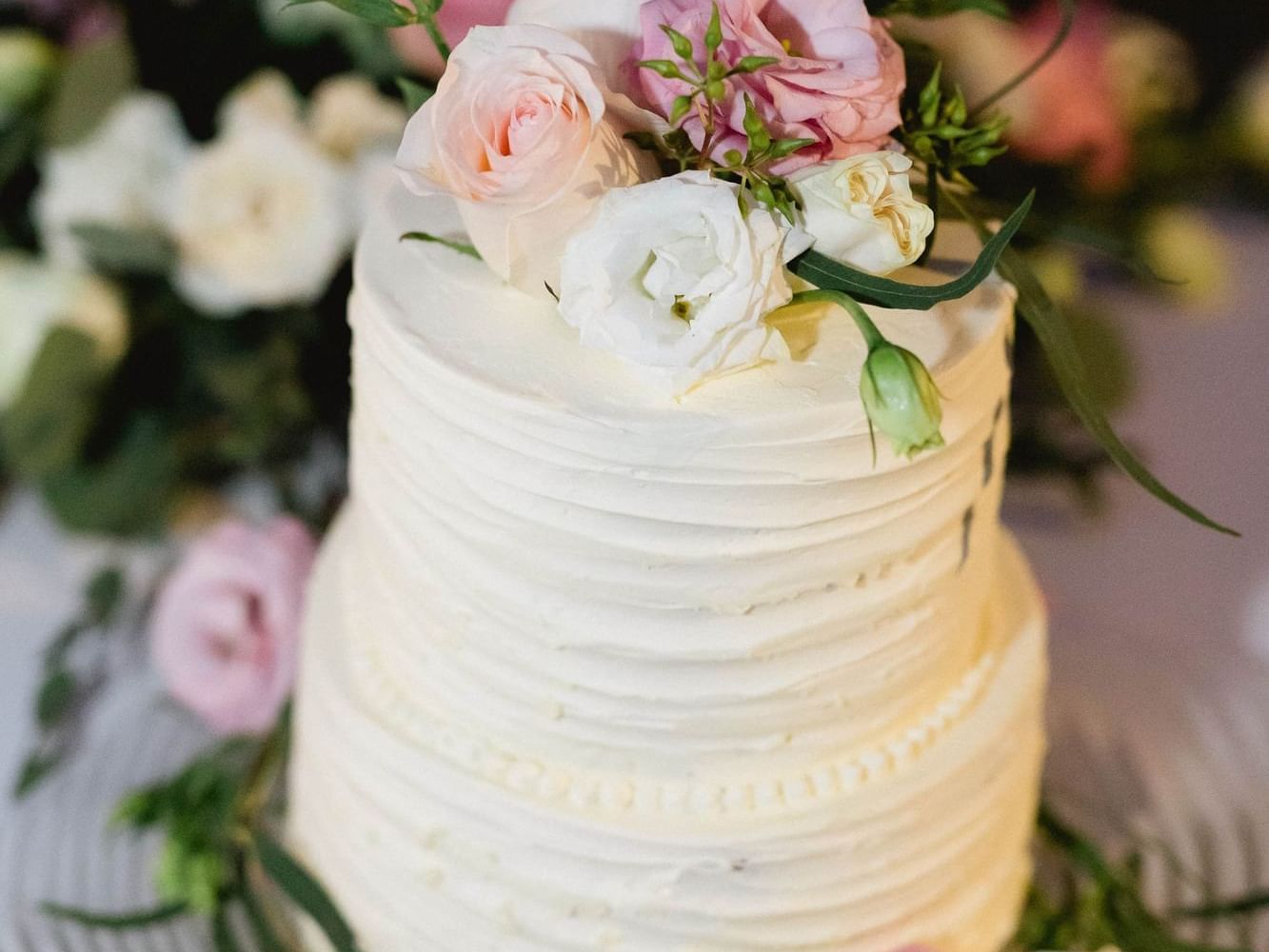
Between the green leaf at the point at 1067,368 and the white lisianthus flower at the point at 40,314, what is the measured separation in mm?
1059

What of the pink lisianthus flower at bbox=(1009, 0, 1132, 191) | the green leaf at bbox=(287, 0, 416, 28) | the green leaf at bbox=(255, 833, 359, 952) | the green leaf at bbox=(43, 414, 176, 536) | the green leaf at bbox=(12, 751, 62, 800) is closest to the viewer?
the green leaf at bbox=(287, 0, 416, 28)

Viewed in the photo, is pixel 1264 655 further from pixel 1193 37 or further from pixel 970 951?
pixel 1193 37

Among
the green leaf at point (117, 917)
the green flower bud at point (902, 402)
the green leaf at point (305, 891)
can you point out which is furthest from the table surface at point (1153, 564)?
the green flower bud at point (902, 402)

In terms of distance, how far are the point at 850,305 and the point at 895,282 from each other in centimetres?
4

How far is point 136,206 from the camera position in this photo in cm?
153

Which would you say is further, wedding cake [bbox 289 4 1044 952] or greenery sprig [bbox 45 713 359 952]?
greenery sprig [bbox 45 713 359 952]

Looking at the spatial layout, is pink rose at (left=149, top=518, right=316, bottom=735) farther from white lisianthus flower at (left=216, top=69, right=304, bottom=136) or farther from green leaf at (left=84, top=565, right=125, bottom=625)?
white lisianthus flower at (left=216, top=69, right=304, bottom=136)

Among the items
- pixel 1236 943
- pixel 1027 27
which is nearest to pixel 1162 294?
pixel 1027 27

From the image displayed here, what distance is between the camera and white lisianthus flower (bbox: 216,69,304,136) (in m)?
1.50

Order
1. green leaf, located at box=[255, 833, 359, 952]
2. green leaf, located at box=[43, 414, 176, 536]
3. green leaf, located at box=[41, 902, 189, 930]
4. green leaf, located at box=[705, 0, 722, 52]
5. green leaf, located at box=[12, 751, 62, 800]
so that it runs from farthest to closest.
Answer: green leaf, located at box=[43, 414, 176, 536], green leaf, located at box=[12, 751, 62, 800], green leaf, located at box=[41, 902, 189, 930], green leaf, located at box=[255, 833, 359, 952], green leaf, located at box=[705, 0, 722, 52]

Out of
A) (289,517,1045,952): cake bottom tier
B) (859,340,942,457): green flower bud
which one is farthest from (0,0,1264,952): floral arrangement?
(289,517,1045,952): cake bottom tier

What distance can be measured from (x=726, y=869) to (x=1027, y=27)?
155 cm

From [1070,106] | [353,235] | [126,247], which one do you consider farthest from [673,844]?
[1070,106]

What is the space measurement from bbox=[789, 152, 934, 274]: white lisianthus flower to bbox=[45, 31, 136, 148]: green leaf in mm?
1015
